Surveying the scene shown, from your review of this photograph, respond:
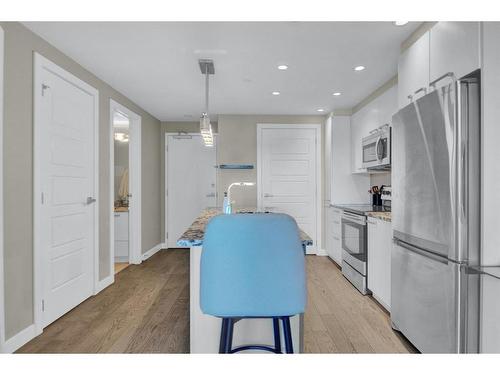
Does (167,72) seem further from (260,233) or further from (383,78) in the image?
(260,233)

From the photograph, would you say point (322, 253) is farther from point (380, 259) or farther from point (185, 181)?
point (185, 181)

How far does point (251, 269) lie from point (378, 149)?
9.13 ft

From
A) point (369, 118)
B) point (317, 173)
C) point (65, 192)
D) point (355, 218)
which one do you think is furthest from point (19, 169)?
point (317, 173)

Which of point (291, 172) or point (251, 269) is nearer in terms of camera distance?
point (251, 269)

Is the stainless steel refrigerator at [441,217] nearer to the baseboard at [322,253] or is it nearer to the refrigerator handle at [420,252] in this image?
the refrigerator handle at [420,252]

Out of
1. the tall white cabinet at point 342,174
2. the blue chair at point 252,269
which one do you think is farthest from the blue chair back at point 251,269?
the tall white cabinet at point 342,174

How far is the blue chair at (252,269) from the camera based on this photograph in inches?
45.4

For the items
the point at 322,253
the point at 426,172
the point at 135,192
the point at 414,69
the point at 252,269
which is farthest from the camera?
the point at 322,253

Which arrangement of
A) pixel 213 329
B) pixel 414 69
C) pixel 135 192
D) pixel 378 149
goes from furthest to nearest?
pixel 135 192 → pixel 378 149 → pixel 414 69 → pixel 213 329

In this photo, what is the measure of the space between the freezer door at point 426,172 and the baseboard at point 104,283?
301 cm

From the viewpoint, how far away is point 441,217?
174 cm

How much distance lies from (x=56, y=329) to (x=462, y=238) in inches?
115

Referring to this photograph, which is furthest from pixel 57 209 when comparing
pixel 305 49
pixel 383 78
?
pixel 383 78

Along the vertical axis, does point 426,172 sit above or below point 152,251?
above
